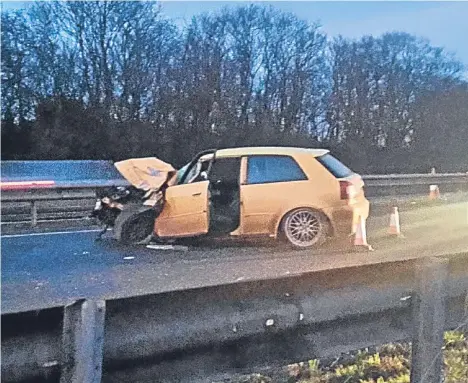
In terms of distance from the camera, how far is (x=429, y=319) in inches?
76.4

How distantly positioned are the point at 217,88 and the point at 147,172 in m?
0.22

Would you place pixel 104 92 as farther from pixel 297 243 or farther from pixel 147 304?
pixel 297 243

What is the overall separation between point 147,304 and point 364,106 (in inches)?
26.7

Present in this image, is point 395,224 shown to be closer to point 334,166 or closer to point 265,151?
point 334,166

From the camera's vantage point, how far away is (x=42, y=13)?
133cm

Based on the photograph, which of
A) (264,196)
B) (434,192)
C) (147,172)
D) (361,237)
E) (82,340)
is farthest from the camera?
(434,192)

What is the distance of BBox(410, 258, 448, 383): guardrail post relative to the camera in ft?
6.21

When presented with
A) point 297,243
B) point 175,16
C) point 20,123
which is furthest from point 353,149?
point 20,123

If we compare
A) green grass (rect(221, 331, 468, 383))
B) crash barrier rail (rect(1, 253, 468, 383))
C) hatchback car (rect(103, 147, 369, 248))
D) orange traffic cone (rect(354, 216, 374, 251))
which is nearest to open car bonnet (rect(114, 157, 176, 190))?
hatchback car (rect(103, 147, 369, 248))

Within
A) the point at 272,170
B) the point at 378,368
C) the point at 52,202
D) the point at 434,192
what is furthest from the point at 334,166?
the point at 378,368

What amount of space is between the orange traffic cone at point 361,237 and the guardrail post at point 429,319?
0.20m

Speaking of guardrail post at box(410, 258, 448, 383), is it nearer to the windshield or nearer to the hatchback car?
the hatchback car

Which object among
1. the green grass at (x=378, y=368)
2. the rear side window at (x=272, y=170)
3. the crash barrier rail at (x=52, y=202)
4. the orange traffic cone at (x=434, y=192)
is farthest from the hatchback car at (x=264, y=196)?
the green grass at (x=378, y=368)

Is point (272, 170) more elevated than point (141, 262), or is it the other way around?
point (272, 170)
